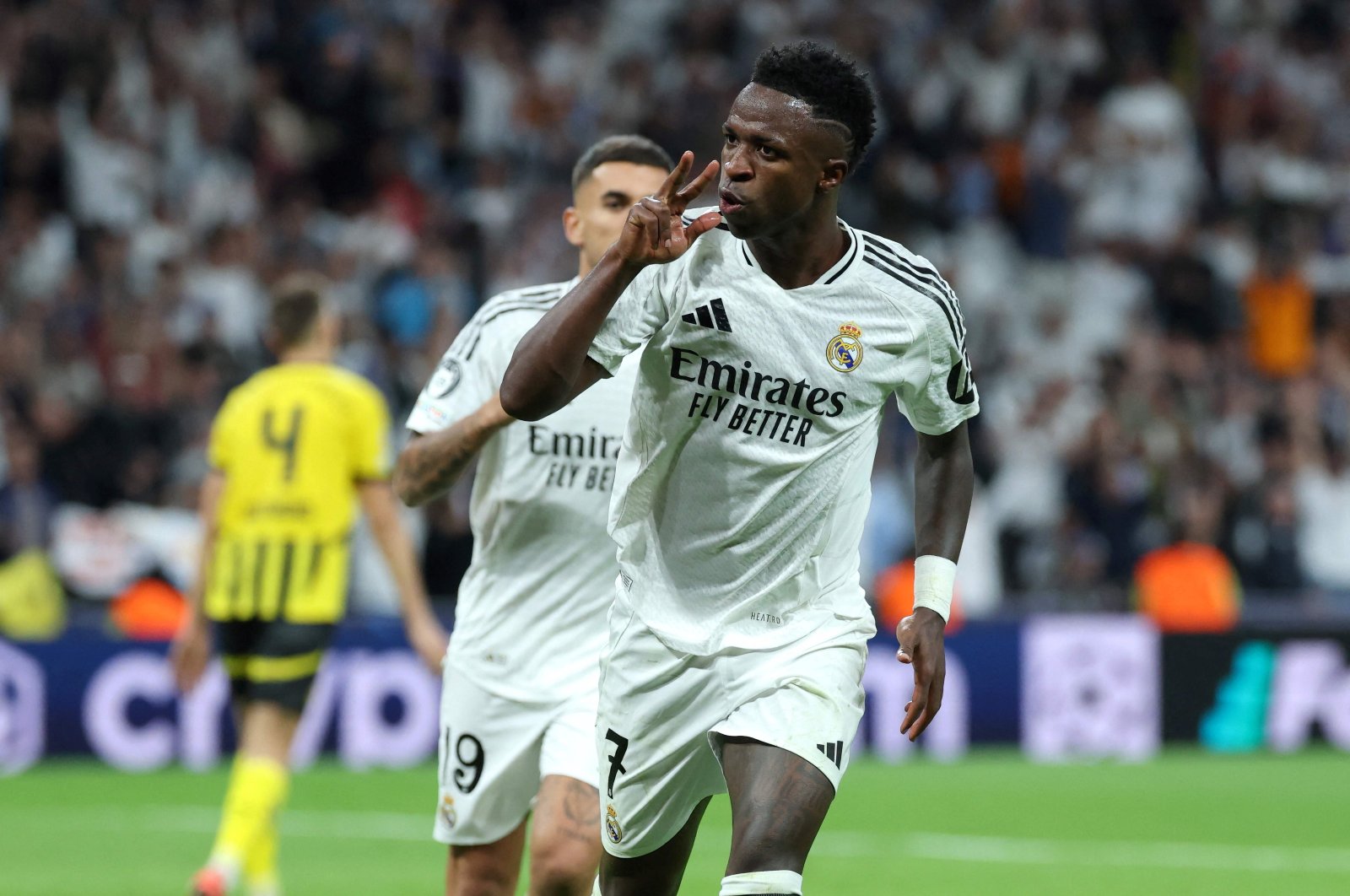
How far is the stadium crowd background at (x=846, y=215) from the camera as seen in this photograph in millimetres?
16125

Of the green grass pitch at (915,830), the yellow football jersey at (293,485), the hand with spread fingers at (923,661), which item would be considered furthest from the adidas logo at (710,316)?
the green grass pitch at (915,830)

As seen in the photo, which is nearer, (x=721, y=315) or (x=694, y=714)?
(x=721, y=315)

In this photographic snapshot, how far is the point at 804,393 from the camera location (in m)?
4.75

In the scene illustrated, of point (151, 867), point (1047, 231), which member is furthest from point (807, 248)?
point (1047, 231)

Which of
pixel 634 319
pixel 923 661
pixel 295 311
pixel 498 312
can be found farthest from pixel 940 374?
pixel 295 311

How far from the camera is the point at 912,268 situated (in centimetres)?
491

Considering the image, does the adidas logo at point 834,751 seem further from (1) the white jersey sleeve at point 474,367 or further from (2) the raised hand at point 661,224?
(1) the white jersey sleeve at point 474,367

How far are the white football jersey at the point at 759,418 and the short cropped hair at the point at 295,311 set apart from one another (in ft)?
12.3

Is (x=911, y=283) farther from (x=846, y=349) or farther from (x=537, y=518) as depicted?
(x=537, y=518)

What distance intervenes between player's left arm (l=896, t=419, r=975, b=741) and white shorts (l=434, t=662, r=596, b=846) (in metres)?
1.32

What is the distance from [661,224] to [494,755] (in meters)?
2.26

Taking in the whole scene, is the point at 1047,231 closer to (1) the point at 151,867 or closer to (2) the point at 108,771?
(2) the point at 108,771

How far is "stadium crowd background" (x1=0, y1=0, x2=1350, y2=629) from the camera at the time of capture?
52.9 feet

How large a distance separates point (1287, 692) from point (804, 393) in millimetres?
11136
